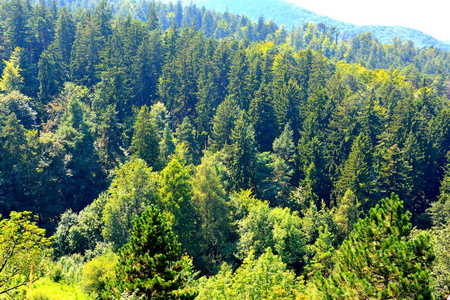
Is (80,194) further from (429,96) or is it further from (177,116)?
(429,96)

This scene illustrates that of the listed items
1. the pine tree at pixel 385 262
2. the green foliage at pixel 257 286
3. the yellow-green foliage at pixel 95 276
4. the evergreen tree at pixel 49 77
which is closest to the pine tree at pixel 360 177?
the green foliage at pixel 257 286

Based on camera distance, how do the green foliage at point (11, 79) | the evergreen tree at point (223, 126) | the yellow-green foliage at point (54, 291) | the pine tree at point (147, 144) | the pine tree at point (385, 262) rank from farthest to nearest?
1. the green foliage at point (11, 79)
2. the evergreen tree at point (223, 126)
3. the pine tree at point (147, 144)
4. the yellow-green foliage at point (54, 291)
5. the pine tree at point (385, 262)

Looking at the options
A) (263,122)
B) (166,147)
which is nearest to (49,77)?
(166,147)

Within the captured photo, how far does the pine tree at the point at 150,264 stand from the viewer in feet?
50.7

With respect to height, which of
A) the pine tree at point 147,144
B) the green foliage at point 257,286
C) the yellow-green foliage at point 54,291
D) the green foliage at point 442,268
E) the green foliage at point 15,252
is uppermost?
the green foliage at point 15,252

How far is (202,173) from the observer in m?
40.5

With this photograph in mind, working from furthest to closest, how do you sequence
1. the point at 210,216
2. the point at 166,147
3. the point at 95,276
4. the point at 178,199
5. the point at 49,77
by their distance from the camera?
the point at 49,77 < the point at 166,147 < the point at 210,216 < the point at 178,199 < the point at 95,276

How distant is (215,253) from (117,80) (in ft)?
147

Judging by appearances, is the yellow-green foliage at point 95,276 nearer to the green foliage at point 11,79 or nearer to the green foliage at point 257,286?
the green foliage at point 257,286

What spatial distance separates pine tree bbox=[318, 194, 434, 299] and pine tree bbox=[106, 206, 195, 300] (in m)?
7.27

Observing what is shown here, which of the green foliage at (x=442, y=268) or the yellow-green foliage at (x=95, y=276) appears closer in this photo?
the yellow-green foliage at (x=95, y=276)

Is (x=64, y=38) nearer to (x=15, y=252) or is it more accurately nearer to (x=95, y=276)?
(x=95, y=276)

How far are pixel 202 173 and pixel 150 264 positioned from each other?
82.2ft

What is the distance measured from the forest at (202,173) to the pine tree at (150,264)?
2.7 inches
